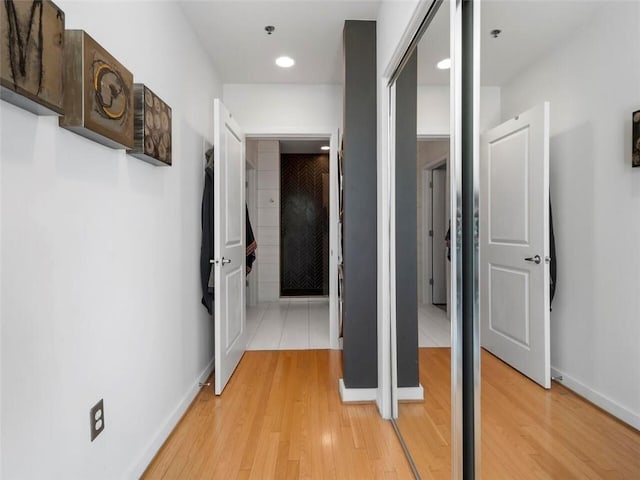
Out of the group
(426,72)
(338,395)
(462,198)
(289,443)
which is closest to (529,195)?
(462,198)

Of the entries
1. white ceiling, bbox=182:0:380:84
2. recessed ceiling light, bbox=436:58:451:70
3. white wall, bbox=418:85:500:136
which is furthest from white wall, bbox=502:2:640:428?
white ceiling, bbox=182:0:380:84

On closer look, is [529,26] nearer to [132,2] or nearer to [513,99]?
[513,99]

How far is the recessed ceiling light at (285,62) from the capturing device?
2.92 meters

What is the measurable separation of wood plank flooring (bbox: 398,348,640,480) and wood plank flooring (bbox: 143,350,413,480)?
531 millimetres

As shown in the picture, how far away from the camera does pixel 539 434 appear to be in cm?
81

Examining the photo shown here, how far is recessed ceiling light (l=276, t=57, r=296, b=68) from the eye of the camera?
115 inches

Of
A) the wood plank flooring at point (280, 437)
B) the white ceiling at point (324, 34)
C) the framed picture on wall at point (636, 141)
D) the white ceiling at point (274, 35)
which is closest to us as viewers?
the framed picture on wall at point (636, 141)

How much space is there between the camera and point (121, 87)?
4.53 ft

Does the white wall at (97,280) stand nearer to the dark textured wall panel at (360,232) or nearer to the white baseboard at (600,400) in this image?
the dark textured wall panel at (360,232)

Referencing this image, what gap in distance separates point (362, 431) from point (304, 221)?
437 cm

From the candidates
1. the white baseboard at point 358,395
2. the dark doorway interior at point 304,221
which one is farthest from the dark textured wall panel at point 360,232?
the dark doorway interior at point 304,221

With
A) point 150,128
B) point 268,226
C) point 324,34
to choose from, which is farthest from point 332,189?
point 268,226

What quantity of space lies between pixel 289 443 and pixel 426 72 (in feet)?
6.22

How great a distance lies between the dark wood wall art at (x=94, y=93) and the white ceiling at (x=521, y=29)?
1198 mm
